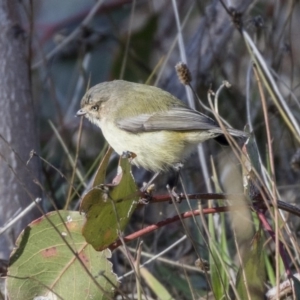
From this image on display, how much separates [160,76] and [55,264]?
4.64 feet

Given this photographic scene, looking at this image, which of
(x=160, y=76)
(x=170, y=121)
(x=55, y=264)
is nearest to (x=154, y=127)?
(x=170, y=121)

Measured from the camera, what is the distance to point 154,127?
2.64m

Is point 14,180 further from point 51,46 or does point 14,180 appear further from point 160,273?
point 51,46

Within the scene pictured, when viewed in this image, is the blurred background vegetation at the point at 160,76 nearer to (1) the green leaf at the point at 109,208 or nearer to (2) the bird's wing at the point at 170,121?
(2) the bird's wing at the point at 170,121

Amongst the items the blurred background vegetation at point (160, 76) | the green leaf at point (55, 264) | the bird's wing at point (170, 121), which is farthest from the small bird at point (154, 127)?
the green leaf at point (55, 264)

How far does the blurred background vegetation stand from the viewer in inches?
117

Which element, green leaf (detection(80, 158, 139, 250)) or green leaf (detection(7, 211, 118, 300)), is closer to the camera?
green leaf (detection(80, 158, 139, 250))

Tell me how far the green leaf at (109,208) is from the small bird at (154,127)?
806mm

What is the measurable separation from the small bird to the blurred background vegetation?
0.17m

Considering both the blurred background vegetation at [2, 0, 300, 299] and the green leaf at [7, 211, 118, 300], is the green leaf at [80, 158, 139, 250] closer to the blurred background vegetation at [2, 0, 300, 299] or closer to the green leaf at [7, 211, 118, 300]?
the green leaf at [7, 211, 118, 300]

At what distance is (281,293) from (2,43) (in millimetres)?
1404

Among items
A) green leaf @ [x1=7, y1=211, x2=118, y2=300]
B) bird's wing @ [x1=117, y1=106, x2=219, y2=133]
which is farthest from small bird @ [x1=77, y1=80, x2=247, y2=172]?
green leaf @ [x1=7, y1=211, x2=118, y2=300]

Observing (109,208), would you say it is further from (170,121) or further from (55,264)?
(170,121)

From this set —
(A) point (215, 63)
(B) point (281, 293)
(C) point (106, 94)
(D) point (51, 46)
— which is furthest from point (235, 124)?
(B) point (281, 293)
